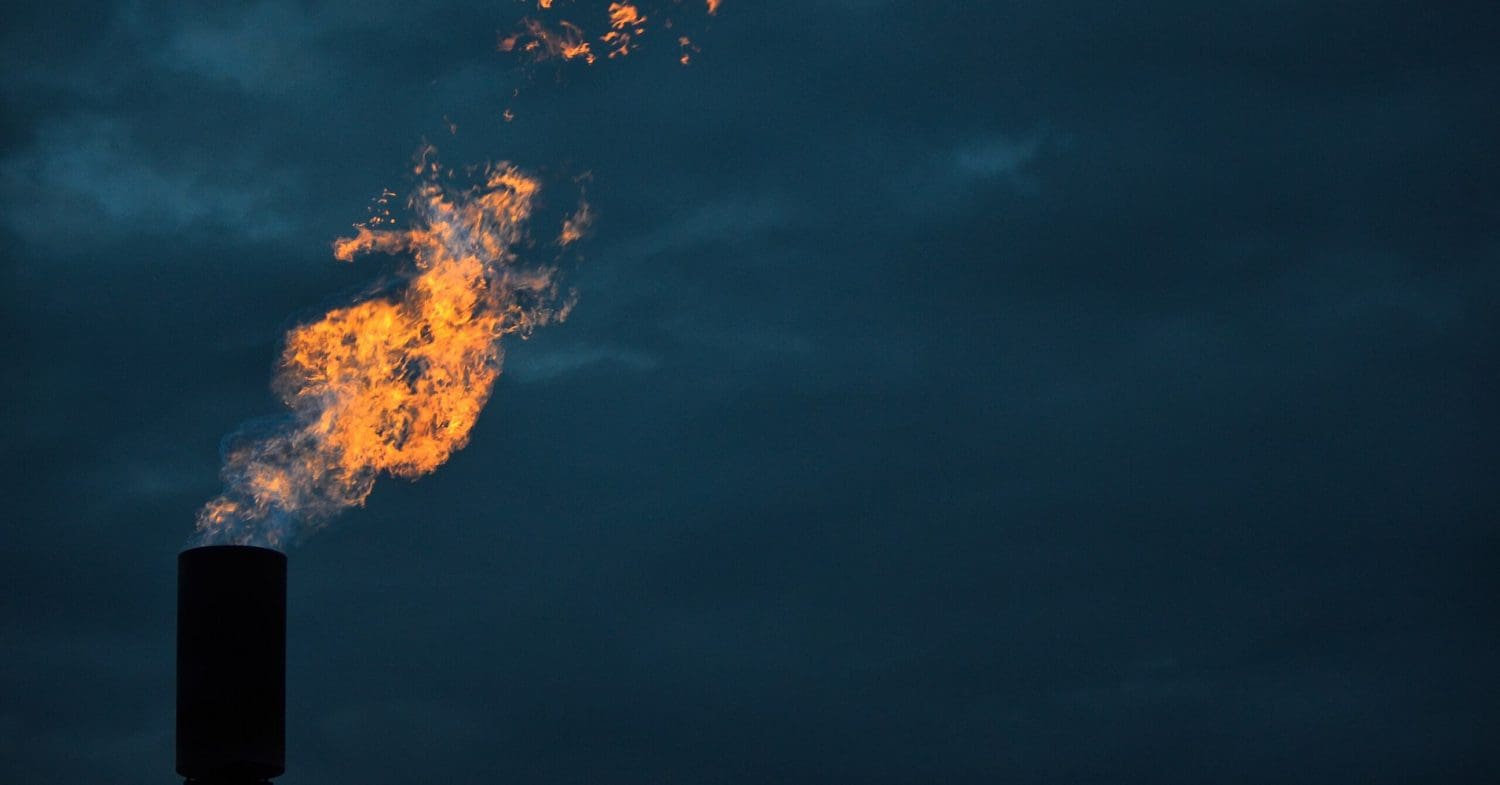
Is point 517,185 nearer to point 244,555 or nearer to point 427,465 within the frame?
point 427,465

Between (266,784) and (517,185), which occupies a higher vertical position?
(517,185)

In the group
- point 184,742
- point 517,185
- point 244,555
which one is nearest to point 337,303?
point 517,185

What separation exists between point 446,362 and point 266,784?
8.68 meters

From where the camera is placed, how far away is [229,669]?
25109 millimetres

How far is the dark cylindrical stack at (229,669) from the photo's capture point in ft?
81.9

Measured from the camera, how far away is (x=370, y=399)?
101ft

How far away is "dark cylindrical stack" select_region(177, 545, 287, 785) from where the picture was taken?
24969 mm

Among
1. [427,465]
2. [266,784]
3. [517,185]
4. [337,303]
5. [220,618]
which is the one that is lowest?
[266,784]

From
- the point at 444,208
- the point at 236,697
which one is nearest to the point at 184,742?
the point at 236,697

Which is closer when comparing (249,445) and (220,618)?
(220,618)

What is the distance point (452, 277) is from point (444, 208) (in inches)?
50.1

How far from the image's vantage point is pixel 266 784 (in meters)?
25.5

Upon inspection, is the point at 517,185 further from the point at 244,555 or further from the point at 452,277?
the point at 244,555

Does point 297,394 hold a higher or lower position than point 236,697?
higher
